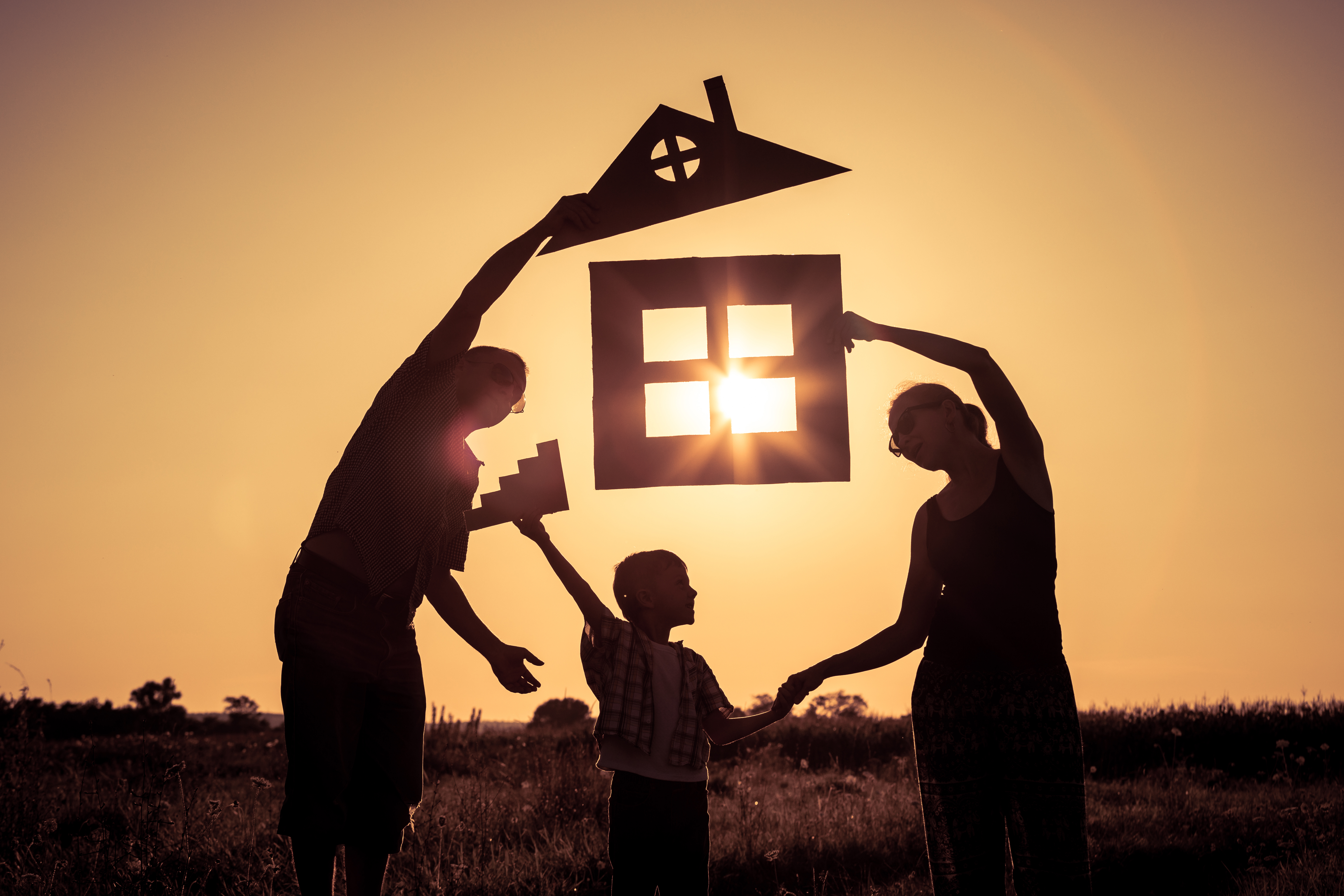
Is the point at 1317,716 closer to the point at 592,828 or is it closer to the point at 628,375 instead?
the point at 592,828

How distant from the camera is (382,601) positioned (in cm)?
252

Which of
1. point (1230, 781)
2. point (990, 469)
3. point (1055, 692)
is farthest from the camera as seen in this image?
point (1230, 781)

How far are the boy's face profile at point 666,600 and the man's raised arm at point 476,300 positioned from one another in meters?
0.99

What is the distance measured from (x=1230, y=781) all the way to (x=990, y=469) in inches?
292

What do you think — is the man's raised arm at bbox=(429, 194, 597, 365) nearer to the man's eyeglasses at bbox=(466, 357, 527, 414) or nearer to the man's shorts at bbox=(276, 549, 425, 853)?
the man's eyeglasses at bbox=(466, 357, 527, 414)

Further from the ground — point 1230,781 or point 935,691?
point 935,691

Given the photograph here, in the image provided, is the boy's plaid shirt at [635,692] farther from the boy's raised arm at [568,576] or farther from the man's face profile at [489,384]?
the man's face profile at [489,384]

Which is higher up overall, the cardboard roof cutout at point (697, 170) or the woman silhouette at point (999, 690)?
the cardboard roof cutout at point (697, 170)

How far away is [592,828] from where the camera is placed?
202 inches

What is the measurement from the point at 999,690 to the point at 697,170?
200 centimetres

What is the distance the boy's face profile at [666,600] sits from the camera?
3158 mm

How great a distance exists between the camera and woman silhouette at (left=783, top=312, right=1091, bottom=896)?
2.42 m

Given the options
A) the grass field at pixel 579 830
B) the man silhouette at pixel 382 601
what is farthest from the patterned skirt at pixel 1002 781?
the grass field at pixel 579 830

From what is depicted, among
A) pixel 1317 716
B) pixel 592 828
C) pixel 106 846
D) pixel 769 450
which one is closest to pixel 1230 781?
Answer: pixel 1317 716
